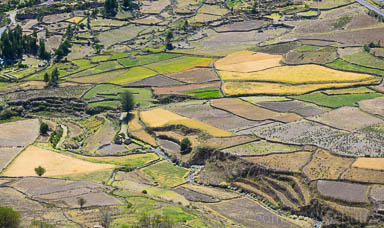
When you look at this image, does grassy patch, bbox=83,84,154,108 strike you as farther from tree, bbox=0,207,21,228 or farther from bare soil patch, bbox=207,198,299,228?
tree, bbox=0,207,21,228

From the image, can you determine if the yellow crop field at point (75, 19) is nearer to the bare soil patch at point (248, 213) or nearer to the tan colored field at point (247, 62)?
the tan colored field at point (247, 62)

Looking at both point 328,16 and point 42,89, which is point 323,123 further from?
point 328,16

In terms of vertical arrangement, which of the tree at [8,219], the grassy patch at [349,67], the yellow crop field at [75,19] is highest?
the tree at [8,219]

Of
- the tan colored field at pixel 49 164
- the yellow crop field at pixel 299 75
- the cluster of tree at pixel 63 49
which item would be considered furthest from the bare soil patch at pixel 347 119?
the cluster of tree at pixel 63 49

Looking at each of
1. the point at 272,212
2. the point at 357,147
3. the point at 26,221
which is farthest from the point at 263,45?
the point at 26,221

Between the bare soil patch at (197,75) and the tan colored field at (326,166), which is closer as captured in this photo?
the tan colored field at (326,166)

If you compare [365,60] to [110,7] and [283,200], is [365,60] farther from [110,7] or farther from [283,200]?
[110,7]
